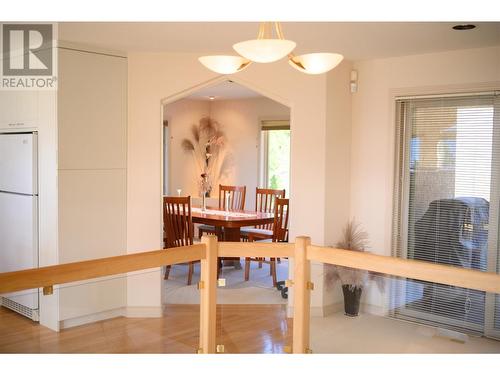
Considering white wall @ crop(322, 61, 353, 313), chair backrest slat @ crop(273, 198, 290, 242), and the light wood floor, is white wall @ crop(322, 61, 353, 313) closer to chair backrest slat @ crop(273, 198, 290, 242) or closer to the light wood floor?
chair backrest slat @ crop(273, 198, 290, 242)

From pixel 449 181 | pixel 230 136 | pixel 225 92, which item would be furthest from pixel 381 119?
pixel 230 136

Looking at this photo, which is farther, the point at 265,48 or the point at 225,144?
the point at 225,144

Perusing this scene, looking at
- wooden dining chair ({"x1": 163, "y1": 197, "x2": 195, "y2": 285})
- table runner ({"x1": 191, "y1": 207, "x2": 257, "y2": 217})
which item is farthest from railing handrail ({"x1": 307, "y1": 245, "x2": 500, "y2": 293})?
table runner ({"x1": 191, "y1": 207, "x2": 257, "y2": 217})

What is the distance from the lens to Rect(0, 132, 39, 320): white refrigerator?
4.79m

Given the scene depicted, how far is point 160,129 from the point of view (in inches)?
203

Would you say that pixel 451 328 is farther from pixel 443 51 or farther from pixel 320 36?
pixel 443 51

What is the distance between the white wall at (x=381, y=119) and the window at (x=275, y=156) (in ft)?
10.8

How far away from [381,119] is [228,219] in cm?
189

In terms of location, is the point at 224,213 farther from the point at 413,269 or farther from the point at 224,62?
the point at 413,269

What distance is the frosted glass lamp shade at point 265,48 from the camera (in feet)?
8.83

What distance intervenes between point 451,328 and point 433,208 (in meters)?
2.21

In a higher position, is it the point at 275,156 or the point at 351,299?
the point at 275,156

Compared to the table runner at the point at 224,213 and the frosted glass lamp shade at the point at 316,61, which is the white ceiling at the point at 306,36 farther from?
the table runner at the point at 224,213
